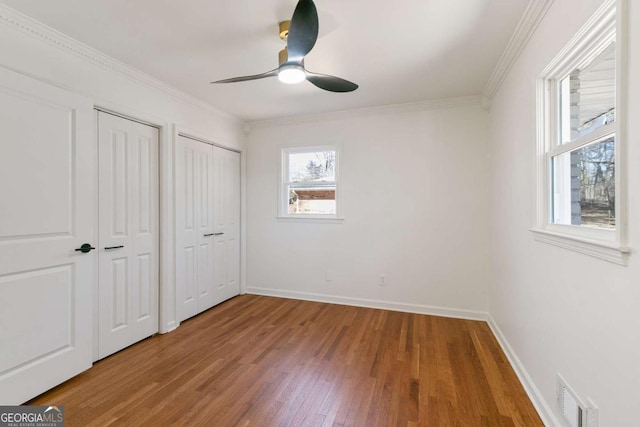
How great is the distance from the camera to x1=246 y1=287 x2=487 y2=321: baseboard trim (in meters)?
3.25

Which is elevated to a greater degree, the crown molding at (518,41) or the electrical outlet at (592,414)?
the crown molding at (518,41)

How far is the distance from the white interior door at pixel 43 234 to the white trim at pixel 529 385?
10.3 feet

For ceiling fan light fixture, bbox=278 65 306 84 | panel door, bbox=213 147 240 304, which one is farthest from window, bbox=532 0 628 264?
panel door, bbox=213 147 240 304

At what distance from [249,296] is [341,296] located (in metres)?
1.35

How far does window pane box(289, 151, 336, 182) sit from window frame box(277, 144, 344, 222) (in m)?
0.06

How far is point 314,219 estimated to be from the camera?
12.6 feet

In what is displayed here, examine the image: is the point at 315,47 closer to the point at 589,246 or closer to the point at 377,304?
the point at 589,246

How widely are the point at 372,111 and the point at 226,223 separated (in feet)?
7.98

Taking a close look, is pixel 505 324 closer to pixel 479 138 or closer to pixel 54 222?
pixel 479 138

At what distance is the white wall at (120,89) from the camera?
1.82 metres

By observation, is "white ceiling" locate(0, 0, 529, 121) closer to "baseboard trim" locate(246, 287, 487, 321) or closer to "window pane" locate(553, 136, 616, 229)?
"window pane" locate(553, 136, 616, 229)

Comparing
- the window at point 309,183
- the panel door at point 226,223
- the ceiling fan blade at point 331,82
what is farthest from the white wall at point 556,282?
the panel door at point 226,223

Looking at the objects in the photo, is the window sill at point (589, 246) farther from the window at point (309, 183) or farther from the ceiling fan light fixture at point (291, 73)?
the window at point (309, 183)

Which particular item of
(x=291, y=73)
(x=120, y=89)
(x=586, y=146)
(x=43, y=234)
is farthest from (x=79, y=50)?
(x=586, y=146)
